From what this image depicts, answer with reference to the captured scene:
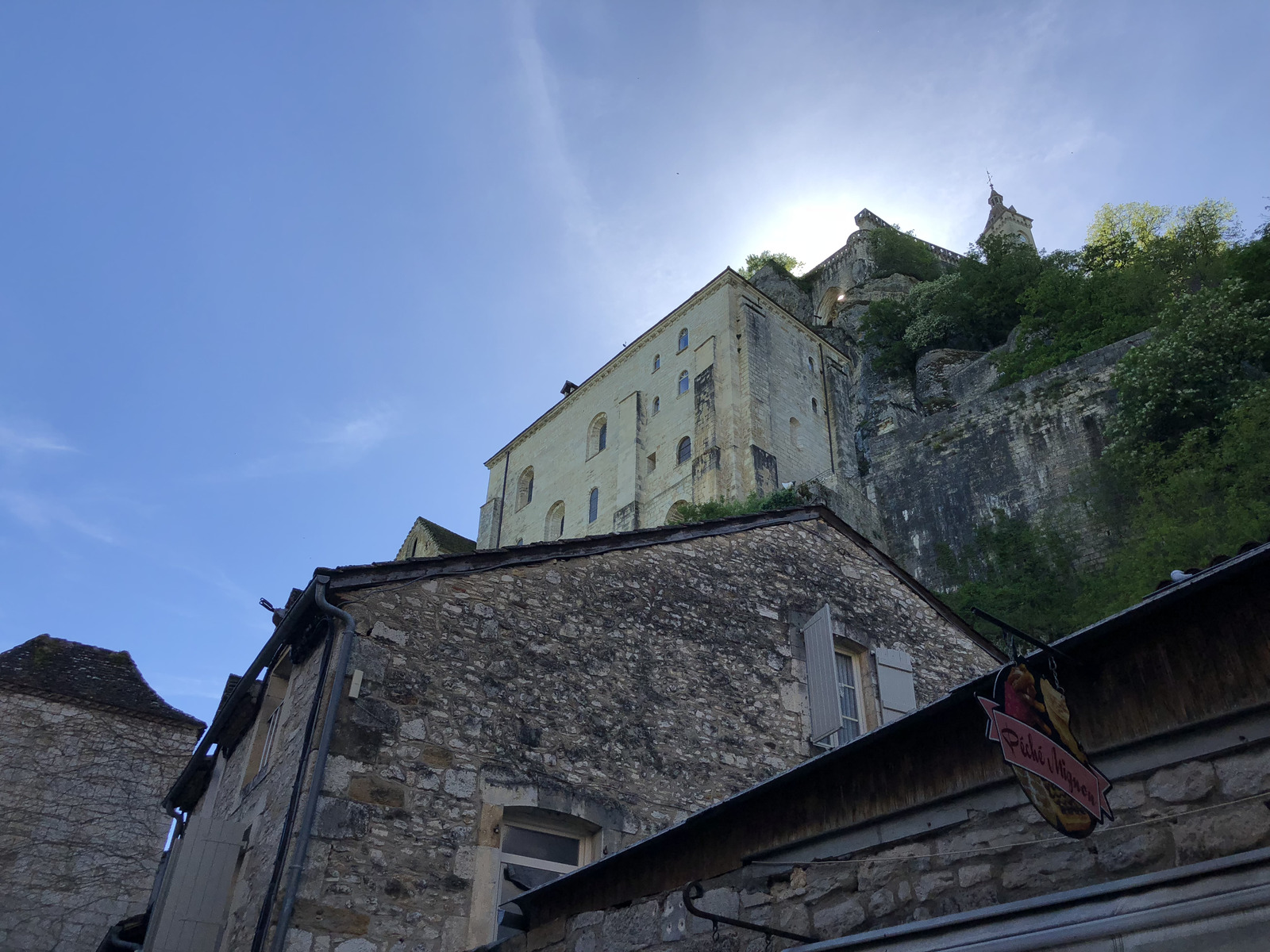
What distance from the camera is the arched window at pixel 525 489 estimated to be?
40000 mm

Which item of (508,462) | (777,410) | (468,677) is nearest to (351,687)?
(468,677)

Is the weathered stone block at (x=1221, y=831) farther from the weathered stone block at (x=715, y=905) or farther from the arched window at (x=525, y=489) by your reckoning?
the arched window at (x=525, y=489)

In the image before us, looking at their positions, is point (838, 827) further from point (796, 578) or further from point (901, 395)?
point (901, 395)

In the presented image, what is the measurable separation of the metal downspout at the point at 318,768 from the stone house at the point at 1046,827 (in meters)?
2.32

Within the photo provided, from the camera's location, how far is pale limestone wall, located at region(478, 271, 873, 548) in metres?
31.9

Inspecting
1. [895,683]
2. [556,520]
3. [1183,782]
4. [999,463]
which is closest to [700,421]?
[556,520]

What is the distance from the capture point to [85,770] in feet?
43.8

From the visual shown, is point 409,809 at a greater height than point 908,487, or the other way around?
point 908,487

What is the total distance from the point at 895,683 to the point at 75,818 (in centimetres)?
1098

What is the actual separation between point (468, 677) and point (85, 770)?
A: 28.5ft

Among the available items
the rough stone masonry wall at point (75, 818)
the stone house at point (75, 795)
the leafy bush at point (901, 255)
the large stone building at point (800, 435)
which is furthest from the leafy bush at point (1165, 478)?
the leafy bush at point (901, 255)

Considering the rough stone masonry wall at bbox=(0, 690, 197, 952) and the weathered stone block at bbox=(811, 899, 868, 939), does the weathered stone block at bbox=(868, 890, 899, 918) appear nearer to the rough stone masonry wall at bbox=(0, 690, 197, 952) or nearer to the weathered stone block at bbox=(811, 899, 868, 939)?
the weathered stone block at bbox=(811, 899, 868, 939)

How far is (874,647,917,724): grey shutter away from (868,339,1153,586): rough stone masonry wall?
16095 mm

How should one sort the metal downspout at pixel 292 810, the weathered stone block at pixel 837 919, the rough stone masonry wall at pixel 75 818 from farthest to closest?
the rough stone masonry wall at pixel 75 818 → the metal downspout at pixel 292 810 → the weathered stone block at pixel 837 919
